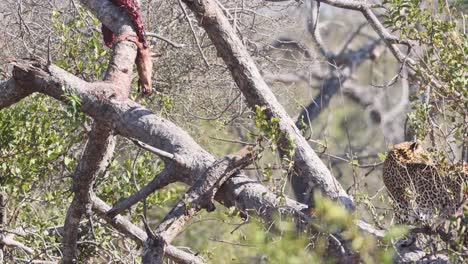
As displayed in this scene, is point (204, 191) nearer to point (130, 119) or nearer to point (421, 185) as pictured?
point (130, 119)

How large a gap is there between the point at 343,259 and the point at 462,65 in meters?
1.04

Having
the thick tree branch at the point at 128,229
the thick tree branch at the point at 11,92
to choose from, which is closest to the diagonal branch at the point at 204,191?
the thick tree branch at the point at 128,229

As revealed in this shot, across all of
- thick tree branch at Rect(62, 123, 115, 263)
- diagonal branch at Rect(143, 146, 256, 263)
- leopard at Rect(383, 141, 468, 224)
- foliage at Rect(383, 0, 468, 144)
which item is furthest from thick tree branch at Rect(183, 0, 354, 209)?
thick tree branch at Rect(62, 123, 115, 263)

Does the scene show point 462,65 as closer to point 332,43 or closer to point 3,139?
point 3,139

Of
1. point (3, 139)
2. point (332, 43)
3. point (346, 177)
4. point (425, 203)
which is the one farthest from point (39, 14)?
point (332, 43)

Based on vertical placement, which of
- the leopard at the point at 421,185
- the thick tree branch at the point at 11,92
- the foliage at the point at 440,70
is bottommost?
the leopard at the point at 421,185

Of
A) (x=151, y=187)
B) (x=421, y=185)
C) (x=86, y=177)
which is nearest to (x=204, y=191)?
(x=151, y=187)

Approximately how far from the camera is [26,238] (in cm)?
520

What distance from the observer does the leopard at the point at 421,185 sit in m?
3.51

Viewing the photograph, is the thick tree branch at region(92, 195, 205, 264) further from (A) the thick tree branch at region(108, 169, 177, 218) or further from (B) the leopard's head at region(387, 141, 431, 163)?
(B) the leopard's head at region(387, 141, 431, 163)

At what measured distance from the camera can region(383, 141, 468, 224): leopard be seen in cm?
351

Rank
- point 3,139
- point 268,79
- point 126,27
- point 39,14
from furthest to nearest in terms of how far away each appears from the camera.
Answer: point 268,79 < point 39,14 < point 3,139 < point 126,27

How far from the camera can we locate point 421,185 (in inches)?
169

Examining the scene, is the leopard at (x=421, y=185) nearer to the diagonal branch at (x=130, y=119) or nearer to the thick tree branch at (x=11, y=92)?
the diagonal branch at (x=130, y=119)
